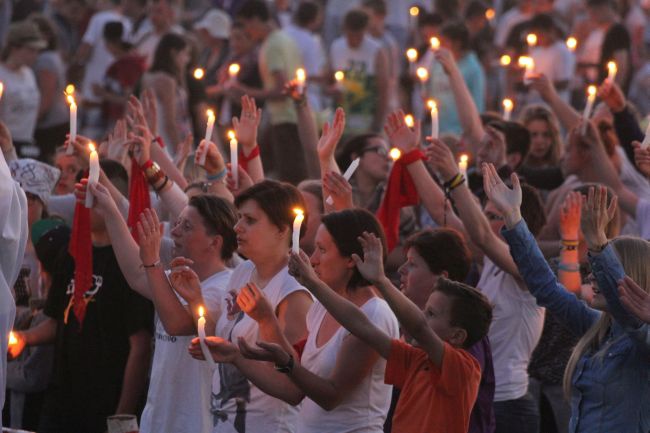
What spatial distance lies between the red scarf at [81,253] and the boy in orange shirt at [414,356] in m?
1.91

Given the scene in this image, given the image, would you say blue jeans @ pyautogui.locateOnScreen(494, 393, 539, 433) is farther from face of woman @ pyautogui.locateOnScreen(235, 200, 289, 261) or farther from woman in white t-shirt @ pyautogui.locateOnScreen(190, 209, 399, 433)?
face of woman @ pyautogui.locateOnScreen(235, 200, 289, 261)

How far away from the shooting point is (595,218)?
5242 millimetres

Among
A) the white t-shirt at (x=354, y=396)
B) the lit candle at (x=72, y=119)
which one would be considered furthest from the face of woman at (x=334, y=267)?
the lit candle at (x=72, y=119)

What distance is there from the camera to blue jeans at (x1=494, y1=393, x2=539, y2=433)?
6805 millimetres

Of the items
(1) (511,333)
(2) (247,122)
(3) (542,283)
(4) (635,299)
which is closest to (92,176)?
(2) (247,122)

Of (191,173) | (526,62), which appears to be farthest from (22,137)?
(526,62)

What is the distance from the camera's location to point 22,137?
1284 centimetres

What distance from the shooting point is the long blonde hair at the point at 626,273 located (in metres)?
5.24

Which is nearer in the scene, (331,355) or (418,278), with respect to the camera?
(331,355)

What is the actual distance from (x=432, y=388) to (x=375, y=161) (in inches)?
137

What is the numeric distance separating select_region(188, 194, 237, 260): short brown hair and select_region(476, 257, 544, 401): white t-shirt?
1.33 metres

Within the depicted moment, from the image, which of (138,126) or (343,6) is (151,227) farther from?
(343,6)

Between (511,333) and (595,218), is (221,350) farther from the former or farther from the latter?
(511,333)

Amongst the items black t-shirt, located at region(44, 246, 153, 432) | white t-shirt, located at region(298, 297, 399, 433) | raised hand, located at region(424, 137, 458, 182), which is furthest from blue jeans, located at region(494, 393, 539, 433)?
black t-shirt, located at region(44, 246, 153, 432)
